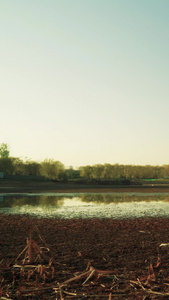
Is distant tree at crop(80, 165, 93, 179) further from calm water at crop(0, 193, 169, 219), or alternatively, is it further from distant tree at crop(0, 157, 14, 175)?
calm water at crop(0, 193, 169, 219)

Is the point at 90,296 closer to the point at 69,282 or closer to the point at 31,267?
the point at 69,282

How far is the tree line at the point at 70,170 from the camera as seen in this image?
3824 inches

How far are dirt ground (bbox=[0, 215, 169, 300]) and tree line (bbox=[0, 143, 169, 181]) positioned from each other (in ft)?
252

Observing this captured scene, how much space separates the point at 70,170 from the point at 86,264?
152495 mm

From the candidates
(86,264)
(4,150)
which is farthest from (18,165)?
(86,264)

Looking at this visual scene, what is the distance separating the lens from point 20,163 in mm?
104688

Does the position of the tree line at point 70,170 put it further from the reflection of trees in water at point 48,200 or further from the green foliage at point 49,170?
A: the reflection of trees in water at point 48,200

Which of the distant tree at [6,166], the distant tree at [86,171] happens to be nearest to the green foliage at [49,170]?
the distant tree at [6,166]

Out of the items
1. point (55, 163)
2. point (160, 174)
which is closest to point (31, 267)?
point (55, 163)

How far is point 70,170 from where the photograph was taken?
16125cm

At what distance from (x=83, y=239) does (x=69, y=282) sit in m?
5.36

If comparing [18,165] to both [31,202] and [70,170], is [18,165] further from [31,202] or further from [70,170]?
[31,202]

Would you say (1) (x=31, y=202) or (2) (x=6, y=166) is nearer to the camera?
(1) (x=31, y=202)

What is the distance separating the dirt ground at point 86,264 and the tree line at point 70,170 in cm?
7696
